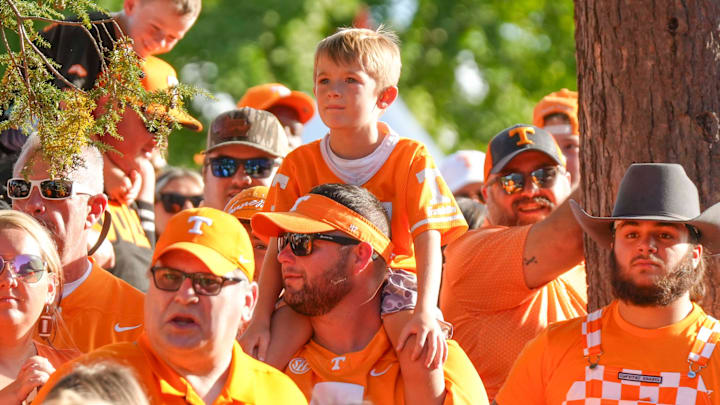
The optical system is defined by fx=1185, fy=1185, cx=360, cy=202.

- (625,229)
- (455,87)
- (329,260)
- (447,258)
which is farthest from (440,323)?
(455,87)

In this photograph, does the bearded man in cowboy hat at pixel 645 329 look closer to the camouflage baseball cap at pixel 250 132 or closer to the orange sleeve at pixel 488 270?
the orange sleeve at pixel 488 270

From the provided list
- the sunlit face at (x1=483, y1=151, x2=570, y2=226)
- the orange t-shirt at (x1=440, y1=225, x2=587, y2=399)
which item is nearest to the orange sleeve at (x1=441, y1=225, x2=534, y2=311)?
the orange t-shirt at (x1=440, y1=225, x2=587, y2=399)

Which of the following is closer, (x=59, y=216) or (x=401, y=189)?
(x=401, y=189)

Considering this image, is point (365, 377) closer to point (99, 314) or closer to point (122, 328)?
point (122, 328)

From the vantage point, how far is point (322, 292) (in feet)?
16.7

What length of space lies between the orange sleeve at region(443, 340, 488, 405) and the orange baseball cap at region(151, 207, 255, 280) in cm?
105

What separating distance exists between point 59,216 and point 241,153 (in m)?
1.79

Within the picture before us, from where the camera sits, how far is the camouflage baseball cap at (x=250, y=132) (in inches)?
280

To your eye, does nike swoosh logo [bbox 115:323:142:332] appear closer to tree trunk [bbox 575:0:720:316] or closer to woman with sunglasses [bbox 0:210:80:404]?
woman with sunglasses [bbox 0:210:80:404]

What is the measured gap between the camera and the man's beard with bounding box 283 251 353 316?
508 cm

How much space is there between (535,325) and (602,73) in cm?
140

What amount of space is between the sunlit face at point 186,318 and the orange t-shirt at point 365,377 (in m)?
0.72

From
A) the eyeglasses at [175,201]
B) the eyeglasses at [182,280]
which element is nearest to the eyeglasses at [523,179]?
the eyeglasses at [175,201]

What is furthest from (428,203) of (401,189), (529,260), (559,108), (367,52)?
(559,108)
